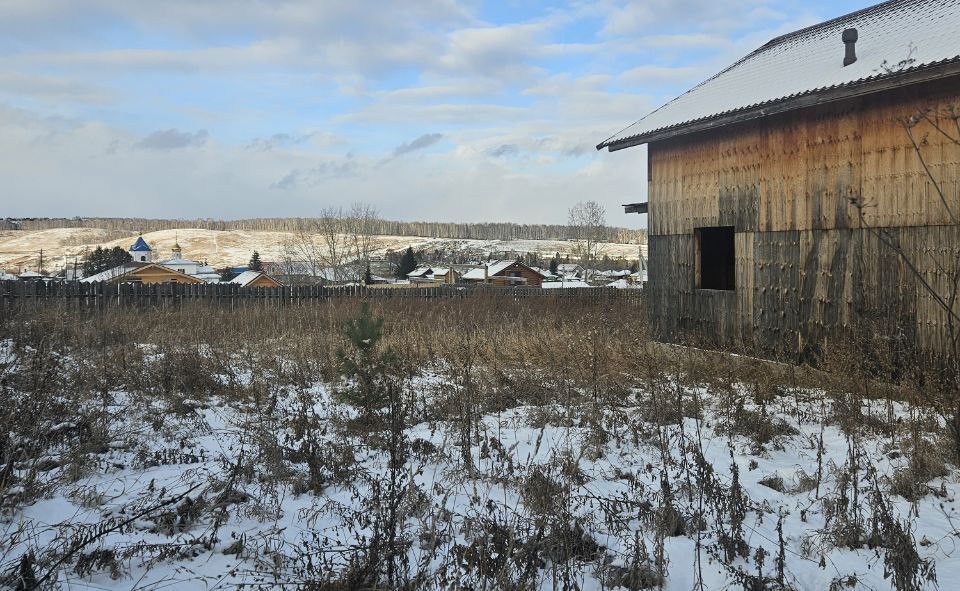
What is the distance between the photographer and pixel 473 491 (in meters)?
→ 4.85

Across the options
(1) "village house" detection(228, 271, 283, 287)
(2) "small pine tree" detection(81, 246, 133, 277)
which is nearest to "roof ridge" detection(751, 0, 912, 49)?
(1) "village house" detection(228, 271, 283, 287)

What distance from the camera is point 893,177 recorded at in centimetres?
776

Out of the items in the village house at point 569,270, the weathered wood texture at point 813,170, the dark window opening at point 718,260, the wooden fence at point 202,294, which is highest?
the weathered wood texture at point 813,170

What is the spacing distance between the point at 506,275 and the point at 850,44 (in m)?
53.0

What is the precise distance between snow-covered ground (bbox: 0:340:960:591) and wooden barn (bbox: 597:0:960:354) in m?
1.62

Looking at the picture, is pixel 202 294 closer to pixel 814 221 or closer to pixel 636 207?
pixel 636 207

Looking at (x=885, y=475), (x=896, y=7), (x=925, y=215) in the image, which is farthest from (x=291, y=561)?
(x=896, y=7)

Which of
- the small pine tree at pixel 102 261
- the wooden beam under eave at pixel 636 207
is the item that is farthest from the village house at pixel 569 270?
the wooden beam under eave at pixel 636 207

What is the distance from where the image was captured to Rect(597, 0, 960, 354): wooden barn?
24.3ft

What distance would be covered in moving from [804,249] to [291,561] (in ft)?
25.2

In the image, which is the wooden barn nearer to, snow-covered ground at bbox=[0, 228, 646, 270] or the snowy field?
the snowy field

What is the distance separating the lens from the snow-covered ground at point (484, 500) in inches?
142

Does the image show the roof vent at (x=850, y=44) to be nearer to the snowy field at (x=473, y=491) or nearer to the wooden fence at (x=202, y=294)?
the snowy field at (x=473, y=491)

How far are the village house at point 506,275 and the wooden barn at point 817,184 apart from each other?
48.3 metres
